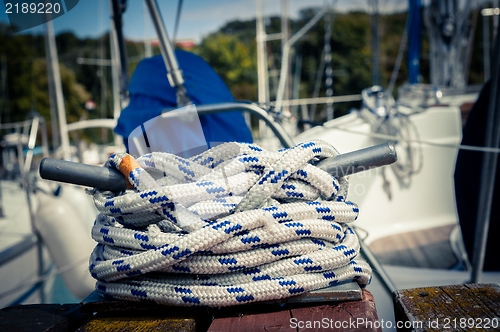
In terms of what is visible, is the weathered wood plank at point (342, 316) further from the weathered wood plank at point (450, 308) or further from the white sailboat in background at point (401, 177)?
the white sailboat in background at point (401, 177)

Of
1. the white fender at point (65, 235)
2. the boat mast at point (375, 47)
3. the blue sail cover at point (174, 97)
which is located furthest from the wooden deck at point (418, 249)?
the boat mast at point (375, 47)

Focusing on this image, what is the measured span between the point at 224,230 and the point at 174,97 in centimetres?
131

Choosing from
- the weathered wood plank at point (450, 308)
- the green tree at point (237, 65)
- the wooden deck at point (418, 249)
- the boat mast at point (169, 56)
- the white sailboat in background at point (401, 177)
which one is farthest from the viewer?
the green tree at point (237, 65)

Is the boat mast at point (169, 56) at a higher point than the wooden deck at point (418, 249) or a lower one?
higher

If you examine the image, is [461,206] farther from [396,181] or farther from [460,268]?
[396,181]

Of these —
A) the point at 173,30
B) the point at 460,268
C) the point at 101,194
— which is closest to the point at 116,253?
the point at 101,194

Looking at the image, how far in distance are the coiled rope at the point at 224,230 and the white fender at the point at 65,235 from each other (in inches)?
73.4

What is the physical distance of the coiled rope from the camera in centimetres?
70

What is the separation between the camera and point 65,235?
8.29 feet

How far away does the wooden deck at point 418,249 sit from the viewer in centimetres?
239

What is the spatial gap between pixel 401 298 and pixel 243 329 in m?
0.27

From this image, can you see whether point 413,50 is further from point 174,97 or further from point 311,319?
point 311,319

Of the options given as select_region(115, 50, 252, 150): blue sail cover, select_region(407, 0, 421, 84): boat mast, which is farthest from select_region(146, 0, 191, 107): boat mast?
select_region(407, 0, 421, 84): boat mast

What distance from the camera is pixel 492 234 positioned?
1.84 m
